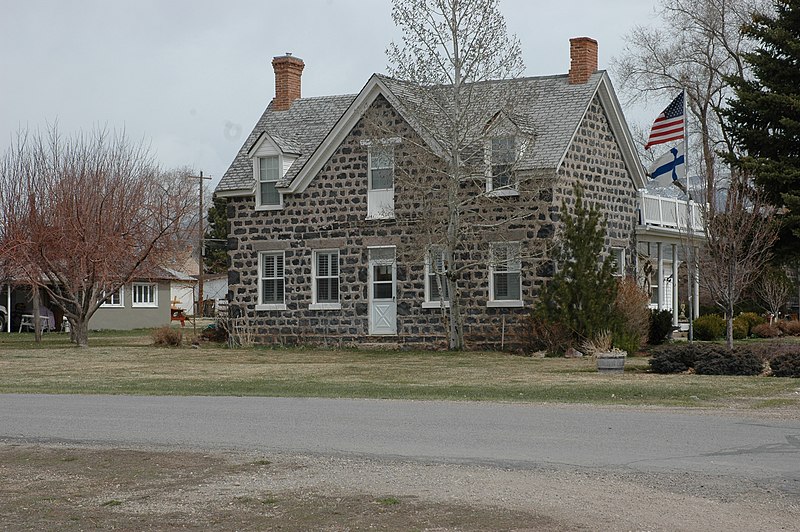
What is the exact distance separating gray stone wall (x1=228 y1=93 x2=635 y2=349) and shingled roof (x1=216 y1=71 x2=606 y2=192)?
2.21 ft

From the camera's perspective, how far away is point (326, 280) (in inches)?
1379

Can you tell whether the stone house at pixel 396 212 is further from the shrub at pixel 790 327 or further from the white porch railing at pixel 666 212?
the shrub at pixel 790 327

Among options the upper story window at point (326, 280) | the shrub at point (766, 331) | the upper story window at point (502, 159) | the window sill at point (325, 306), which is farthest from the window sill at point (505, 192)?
the shrub at point (766, 331)

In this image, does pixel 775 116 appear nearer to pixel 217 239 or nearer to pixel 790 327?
pixel 790 327

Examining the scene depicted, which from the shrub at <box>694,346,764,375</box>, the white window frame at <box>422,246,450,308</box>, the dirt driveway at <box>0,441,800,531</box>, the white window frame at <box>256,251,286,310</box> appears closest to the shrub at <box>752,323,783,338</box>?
the white window frame at <box>422,246,450,308</box>

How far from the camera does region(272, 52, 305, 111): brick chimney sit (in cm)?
3859

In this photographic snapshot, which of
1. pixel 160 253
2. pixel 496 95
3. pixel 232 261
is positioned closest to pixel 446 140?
pixel 496 95

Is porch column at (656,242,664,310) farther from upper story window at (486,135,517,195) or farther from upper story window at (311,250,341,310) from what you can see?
upper story window at (311,250,341,310)

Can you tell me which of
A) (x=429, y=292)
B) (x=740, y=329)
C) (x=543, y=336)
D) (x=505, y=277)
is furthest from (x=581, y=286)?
(x=740, y=329)

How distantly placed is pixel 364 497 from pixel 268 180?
27.2m

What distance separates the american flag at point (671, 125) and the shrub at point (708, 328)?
621cm

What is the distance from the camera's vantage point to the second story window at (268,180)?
117 ft

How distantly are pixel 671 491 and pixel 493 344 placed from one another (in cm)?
2254

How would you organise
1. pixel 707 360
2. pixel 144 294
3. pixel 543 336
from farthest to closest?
pixel 144 294, pixel 543 336, pixel 707 360
